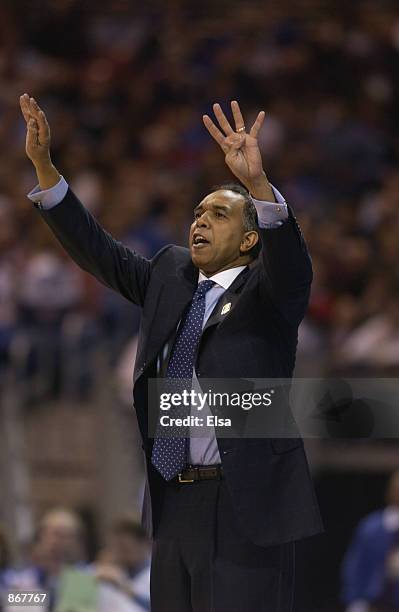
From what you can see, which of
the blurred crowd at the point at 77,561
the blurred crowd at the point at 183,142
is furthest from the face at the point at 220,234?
the blurred crowd at the point at 183,142

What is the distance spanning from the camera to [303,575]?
19.2ft

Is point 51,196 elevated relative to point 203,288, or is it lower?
elevated

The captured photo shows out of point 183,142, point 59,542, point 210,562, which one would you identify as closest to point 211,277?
point 210,562

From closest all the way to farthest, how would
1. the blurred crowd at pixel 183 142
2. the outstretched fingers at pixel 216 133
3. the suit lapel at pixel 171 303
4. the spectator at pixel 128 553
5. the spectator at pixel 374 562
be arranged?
1. the outstretched fingers at pixel 216 133
2. the suit lapel at pixel 171 303
3. the spectator at pixel 128 553
4. the spectator at pixel 374 562
5. the blurred crowd at pixel 183 142

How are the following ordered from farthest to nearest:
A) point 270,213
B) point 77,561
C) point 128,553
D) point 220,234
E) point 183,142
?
point 183,142 → point 77,561 → point 128,553 → point 220,234 → point 270,213

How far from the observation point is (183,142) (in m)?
8.81

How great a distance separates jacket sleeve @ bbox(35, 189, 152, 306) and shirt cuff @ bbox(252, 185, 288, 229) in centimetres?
50

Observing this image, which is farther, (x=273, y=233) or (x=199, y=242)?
(x=199, y=242)

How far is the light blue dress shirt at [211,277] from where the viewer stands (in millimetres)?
3018

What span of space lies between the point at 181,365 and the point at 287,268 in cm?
37

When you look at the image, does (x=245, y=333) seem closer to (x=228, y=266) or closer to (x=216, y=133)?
(x=228, y=266)

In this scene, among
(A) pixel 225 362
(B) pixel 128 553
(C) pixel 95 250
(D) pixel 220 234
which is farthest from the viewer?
(B) pixel 128 553

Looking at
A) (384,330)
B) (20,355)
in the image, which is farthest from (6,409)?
(384,330)

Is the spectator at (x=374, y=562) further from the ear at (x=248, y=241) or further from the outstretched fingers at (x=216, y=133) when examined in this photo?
the outstretched fingers at (x=216, y=133)
